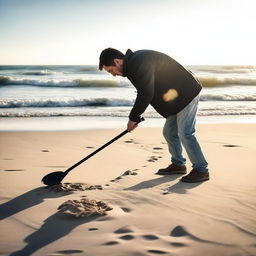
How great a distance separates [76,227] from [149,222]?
536mm

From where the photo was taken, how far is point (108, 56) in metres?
3.50

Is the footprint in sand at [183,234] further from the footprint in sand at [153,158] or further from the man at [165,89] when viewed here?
the footprint in sand at [153,158]

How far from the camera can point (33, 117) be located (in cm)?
1005

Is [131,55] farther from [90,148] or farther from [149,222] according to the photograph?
[90,148]

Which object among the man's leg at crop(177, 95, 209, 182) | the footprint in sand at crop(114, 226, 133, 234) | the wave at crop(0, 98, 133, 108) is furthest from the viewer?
the wave at crop(0, 98, 133, 108)

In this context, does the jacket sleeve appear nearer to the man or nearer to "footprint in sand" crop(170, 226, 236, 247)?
the man

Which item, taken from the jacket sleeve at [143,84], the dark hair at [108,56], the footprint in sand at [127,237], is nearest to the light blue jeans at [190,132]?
the jacket sleeve at [143,84]

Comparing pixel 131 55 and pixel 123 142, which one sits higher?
pixel 131 55

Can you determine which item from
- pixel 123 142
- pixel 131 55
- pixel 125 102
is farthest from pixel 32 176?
pixel 125 102

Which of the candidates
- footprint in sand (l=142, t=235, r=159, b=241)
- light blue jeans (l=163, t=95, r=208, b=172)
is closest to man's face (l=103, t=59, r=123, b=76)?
light blue jeans (l=163, t=95, r=208, b=172)

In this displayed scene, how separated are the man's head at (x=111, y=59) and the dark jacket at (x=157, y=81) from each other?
0.18 ft

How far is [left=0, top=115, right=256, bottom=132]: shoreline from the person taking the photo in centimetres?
811

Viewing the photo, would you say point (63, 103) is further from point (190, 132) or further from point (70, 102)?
point (190, 132)

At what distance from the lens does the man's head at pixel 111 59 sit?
3.49m
